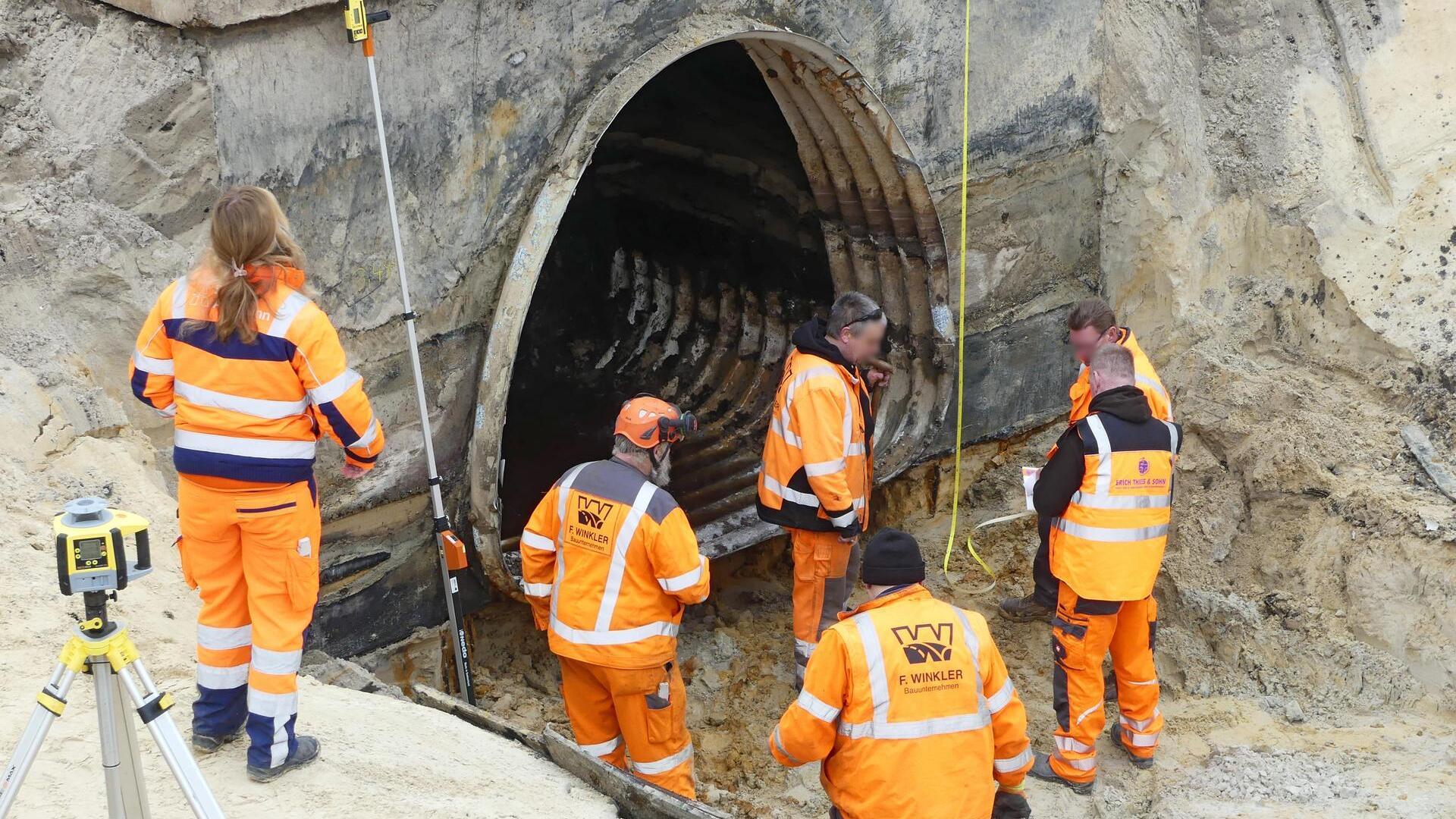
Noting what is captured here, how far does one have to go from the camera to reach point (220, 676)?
3473mm

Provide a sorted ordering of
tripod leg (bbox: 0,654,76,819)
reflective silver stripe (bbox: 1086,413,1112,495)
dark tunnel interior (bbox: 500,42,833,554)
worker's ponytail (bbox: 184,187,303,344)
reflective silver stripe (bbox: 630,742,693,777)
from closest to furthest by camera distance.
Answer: tripod leg (bbox: 0,654,76,819), worker's ponytail (bbox: 184,187,303,344), reflective silver stripe (bbox: 630,742,693,777), reflective silver stripe (bbox: 1086,413,1112,495), dark tunnel interior (bbox: 500,42,833,554)

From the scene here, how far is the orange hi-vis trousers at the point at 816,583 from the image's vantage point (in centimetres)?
540

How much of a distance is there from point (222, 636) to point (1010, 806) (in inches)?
88.6

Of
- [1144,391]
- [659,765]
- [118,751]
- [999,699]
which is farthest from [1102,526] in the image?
[118,751]

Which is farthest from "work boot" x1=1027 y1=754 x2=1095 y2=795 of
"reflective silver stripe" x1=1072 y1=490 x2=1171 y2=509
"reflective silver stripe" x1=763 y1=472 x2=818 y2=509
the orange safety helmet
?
the orange safety helmet

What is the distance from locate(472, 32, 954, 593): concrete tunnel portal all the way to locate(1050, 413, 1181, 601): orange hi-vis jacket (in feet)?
6.42

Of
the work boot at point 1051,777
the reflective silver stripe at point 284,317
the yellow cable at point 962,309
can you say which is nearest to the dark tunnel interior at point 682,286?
the yellow cable at point 962,309

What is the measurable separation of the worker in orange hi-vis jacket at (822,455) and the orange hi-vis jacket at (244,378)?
2202 mm

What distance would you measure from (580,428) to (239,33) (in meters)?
3.97

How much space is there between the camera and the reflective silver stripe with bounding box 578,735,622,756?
15.0 ft

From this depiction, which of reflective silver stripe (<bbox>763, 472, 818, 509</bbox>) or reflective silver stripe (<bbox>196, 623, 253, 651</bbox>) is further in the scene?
reflective silver stripe (<bbox>763, 472, 818, 509</bbox>)

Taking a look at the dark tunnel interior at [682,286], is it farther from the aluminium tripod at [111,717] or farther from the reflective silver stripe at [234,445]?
the aluminium tripod at [111,717]

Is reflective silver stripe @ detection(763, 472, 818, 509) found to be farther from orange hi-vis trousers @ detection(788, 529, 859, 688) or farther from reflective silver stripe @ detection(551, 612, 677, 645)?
reflective silver stripe @ detection(551, 612, 677, 645)

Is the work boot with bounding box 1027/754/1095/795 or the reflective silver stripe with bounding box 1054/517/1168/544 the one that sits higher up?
the reflective silver stripe with bounding box 1054/517/1168/544
